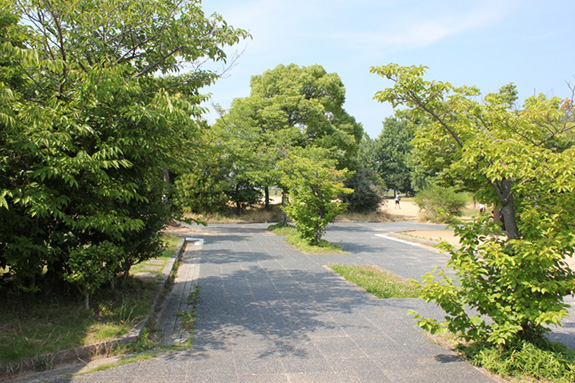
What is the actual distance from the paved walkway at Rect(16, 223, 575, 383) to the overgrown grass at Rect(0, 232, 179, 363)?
1.76 ft

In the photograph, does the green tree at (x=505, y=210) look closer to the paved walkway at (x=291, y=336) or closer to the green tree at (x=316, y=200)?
the paved walkway at (x=291, y=336)

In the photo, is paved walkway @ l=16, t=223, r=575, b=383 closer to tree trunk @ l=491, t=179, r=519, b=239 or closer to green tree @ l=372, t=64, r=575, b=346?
green tree @ l=372, t=64, r=575, b=346

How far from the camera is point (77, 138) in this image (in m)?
5.47

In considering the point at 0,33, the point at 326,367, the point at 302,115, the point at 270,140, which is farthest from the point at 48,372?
the point at 302,115

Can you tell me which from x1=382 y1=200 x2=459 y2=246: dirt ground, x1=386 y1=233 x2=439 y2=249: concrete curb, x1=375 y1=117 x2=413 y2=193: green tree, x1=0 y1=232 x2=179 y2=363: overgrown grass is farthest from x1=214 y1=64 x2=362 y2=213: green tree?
x1=375 y1=117 x2=413 y2=193: green tree

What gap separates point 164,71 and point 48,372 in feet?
16.5

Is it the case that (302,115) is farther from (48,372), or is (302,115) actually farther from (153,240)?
(48,372)

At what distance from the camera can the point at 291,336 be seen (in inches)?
213

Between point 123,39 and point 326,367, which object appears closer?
point 326,367

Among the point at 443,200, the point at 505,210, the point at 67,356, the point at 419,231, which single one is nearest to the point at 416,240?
the point at 419,231

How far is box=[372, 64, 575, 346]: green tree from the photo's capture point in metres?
4.04

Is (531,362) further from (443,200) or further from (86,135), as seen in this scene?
(443,200)

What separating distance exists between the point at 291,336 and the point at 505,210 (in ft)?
9.54

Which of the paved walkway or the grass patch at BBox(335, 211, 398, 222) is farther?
the grass patch at BBox(335, 211, 398, 222)
